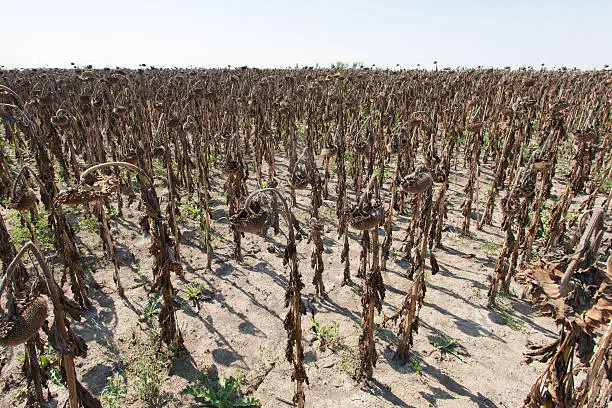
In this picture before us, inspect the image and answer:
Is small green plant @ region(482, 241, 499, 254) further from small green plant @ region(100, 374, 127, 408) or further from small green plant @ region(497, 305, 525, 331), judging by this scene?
small green plant @ region(100, 374, 127, 408)

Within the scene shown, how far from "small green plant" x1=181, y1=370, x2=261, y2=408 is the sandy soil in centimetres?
→ 13

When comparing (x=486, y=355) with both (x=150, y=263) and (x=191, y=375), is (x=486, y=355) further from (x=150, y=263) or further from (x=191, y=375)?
(x=150, y=263)

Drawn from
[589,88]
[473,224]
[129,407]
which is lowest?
[129,407]

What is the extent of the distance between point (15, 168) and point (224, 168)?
27.8 ft

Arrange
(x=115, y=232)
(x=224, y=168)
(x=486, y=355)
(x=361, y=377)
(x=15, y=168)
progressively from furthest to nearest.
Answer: (x=15, y=168), (x=115, y=232), (x=224, y=168), (x=486, y=355), (x=361, y=377)

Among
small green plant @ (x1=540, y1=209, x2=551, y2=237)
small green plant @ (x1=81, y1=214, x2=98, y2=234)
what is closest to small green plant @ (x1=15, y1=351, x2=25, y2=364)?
small green plant @ (x1=81, y1=214, x2=98, y2=234)

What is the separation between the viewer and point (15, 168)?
985cm

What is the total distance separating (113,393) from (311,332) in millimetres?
2160

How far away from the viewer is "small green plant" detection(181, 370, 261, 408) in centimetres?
344

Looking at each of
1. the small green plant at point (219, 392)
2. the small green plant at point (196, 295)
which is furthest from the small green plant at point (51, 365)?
the small green plant at point (196, 295)

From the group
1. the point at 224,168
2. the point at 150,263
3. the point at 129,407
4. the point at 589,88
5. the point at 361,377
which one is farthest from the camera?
the point at 589,88

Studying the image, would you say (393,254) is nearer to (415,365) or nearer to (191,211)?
(415,365)

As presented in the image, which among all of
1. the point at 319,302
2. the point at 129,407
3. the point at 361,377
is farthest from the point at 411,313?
the point at 129,407

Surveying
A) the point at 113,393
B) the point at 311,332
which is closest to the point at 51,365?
the point at 113,393
